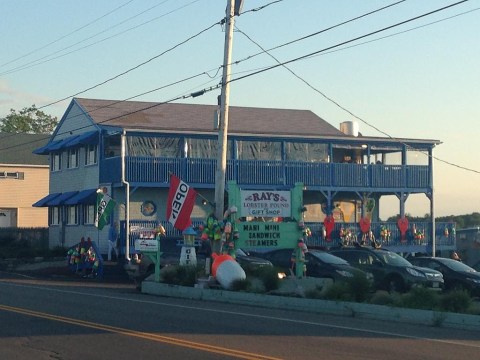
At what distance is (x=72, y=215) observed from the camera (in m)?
46.9

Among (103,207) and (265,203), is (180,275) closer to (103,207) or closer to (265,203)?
(265,203)

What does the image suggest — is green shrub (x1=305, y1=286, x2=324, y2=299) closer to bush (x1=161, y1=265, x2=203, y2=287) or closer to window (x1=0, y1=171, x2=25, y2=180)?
bush (x1=161, y1=265, x2=203, y2=287)

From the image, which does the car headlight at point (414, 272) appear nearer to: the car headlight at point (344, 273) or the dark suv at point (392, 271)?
the dark suv at point (392, 271)

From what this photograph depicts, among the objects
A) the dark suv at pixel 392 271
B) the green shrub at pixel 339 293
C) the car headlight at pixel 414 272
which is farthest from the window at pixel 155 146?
the green shrub at pixel 339 293

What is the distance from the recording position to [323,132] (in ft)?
151

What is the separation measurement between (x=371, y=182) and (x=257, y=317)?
84.9ft

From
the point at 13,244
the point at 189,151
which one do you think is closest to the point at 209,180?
the point at 189,151

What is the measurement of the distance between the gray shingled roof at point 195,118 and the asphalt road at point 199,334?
69.4 feet

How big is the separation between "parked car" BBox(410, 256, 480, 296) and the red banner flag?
7.74m

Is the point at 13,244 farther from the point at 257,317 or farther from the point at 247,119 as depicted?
the point at 257,317

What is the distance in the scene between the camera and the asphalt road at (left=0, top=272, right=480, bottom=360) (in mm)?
13742

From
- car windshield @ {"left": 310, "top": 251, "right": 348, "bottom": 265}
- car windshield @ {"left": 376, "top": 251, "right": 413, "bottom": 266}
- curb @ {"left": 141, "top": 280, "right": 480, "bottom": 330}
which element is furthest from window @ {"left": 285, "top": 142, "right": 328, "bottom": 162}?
curb @ {"left": 141, "top": 280, "right": 480, "bottom": 330}

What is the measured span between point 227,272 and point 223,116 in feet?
15.9

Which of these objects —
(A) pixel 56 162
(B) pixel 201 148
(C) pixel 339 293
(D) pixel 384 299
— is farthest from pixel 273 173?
(D) pixel 384 299
